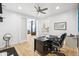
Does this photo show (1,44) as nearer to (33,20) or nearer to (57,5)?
(33,20)

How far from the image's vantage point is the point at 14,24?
1.62 m

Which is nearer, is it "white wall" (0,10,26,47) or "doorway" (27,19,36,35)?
"white wall" (0,10,26,47)

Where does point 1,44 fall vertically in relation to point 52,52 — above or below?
above

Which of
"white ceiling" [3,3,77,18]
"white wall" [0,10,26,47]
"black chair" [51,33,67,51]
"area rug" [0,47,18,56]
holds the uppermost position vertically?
"white ceiling" [3,3,77,18]

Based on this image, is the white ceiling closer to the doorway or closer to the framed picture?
the doorway

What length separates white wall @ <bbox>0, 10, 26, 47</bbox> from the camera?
1.54 m

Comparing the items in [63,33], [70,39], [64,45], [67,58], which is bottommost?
[67,58]

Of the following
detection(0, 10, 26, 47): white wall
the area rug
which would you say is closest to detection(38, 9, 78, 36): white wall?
detection(0, 10, 26, 47): white wall

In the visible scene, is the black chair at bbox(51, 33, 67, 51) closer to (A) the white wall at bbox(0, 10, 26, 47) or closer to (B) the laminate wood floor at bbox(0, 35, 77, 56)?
(B) the laminate wood floor at bbox(0, 35, 77, 56)

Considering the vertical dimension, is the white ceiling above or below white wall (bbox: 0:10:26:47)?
above

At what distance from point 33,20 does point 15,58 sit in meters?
0.83

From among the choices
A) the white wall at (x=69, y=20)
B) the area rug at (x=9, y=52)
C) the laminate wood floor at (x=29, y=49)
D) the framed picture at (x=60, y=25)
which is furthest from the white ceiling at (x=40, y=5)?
the area rug at (x=9, y=52)

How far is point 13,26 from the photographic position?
1606 mm

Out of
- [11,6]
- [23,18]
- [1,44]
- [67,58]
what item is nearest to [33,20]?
[23,18]
